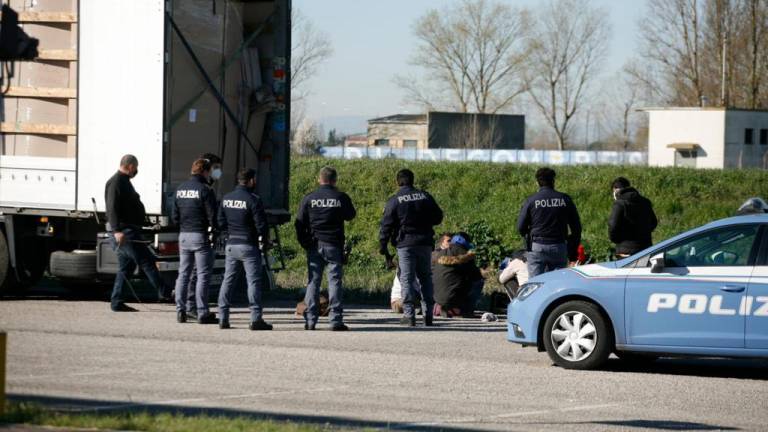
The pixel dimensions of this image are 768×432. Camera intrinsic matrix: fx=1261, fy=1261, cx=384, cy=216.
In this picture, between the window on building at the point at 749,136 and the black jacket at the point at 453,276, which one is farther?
the window on building at the point at 749,136

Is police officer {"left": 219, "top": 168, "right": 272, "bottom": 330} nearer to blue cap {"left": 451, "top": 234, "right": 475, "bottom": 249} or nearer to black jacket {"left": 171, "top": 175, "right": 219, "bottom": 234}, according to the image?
black jacket {"left": 171, "top": 175, "right": 219, "bottom": 234}

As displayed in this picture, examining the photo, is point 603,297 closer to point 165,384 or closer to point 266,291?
point 165,384

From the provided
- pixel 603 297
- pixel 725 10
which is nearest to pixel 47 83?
pixel 603 297

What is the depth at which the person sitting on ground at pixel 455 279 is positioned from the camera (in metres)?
15.9

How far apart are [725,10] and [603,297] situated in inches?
2361

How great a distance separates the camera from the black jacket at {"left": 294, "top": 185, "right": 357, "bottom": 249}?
46.3 feet

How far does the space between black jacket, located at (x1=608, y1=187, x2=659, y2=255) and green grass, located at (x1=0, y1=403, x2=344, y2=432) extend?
803 centimetres

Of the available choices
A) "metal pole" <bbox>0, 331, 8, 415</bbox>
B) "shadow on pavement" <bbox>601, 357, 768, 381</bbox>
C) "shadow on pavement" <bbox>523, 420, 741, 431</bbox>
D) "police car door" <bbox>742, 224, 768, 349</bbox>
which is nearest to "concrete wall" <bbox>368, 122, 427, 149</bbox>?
"shadow on pavement" <bbox>601, 357, 768, 381</bbox>

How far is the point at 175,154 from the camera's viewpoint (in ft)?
50.3

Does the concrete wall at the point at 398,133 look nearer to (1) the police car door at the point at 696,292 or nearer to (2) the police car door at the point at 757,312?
(1) the police car door at the point at 696,292

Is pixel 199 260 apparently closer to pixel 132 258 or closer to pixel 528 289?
pixel 132 258

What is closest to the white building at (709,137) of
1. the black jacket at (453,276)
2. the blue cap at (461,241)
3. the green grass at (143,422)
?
the blue cap at (461,241)

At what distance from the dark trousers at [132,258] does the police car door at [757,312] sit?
727cm

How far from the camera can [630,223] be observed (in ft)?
50.7
